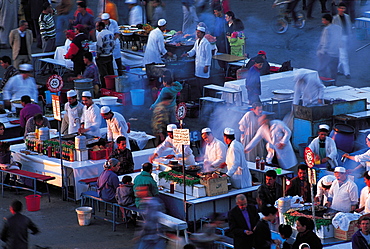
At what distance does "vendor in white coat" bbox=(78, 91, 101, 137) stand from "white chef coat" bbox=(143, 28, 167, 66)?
4.98 meters

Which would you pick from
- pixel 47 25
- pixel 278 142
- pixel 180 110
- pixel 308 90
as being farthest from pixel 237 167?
pixel 47 25

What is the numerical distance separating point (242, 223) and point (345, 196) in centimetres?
194

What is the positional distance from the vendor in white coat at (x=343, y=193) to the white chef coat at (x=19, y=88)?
281 inches

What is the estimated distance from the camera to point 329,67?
17.7 m

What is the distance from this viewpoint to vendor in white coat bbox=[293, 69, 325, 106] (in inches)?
580

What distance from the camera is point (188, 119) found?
16.6 m

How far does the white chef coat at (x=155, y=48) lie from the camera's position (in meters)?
18.1

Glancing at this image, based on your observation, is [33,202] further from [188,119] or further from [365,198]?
[188,119]

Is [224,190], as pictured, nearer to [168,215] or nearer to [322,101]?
[168,215]

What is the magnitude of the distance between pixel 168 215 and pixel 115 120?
8.40 ft

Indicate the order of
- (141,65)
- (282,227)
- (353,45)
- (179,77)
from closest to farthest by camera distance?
(282,227) < (179,77) < (141,65) < (353,45)

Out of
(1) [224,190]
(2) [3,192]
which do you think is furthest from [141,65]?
(1) [224,190]

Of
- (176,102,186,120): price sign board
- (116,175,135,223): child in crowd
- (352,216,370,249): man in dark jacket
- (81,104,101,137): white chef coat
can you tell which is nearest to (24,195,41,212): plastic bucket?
(116,175,135,223): child in crowd

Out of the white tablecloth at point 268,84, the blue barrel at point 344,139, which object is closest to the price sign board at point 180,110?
the blue barrel at point 344,139
